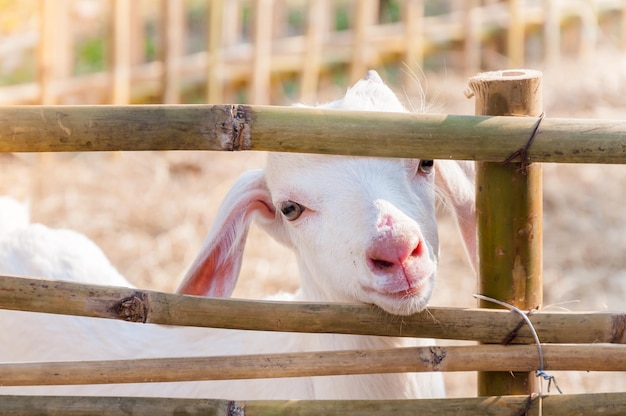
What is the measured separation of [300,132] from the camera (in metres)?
2.21

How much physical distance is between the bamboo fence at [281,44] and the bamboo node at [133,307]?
5.12 metres

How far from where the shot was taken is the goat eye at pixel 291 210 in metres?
2.68

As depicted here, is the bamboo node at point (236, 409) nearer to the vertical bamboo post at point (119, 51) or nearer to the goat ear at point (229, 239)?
the goat ear at point (229, 239)

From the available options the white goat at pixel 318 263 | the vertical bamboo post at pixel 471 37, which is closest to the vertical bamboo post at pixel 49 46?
the white goat at pixel 318 263

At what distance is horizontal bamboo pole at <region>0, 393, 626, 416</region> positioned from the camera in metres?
2.34

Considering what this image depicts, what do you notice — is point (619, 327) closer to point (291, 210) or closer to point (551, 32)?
point (291, 210)

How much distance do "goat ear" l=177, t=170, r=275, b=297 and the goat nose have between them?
659 mm

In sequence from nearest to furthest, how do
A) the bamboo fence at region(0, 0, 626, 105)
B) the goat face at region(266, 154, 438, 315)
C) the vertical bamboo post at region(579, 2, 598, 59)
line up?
the goat face at region(266, 154, 438, 315) → the bamboo fence at region(0, 0, 626, 105) → the vertical bamboo post at region(579, 2, 598, 59)

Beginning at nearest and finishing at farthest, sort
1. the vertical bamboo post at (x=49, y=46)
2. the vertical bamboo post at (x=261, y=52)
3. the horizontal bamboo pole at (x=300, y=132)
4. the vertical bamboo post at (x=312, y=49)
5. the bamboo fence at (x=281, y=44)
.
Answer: the horizontal bamboo pole at (x=300, y=132)
the vertical bamboo post at (x=49, y=46)
the bamboo fence at (x=281, y=44)
the vertical bamboo post at (x=261, y=52)
the vertical bamboo post at (x=312, y=49)

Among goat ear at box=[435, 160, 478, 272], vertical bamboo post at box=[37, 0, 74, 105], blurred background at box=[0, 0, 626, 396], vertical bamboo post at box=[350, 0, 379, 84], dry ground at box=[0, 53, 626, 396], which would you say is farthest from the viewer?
vertical bamboo post at box=[350, 0, 379, 84]

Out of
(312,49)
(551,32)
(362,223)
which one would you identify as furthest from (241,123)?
(551,32)

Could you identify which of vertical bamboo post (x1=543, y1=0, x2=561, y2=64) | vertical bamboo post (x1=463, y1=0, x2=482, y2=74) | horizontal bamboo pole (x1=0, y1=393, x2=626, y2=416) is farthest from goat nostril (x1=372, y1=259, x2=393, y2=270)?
vertical bamboo post (x1=543, y1=0, x2=561, y2=64)

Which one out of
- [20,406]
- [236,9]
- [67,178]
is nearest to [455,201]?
[20,406]

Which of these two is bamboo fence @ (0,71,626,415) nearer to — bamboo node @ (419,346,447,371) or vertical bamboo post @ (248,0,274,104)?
bamboo node @ (419,346,447,371)
